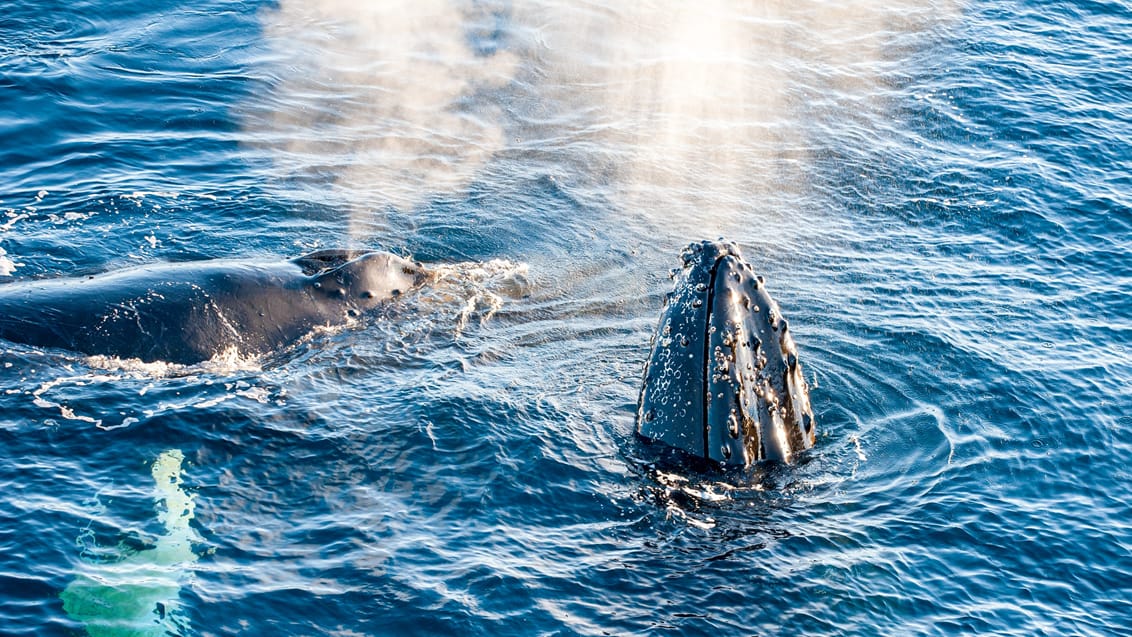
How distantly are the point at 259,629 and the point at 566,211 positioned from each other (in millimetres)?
11873

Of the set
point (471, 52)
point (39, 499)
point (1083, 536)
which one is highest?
point (471, 52)

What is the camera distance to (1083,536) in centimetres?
1316

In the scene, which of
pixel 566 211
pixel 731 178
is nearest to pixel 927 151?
pixel 731 178

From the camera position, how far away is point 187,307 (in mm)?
14430

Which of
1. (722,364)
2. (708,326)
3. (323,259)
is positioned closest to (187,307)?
(323,259)

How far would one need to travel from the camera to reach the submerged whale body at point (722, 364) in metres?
11.9

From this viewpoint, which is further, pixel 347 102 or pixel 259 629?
pixel 347 102

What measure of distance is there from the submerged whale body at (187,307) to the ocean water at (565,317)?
34cm

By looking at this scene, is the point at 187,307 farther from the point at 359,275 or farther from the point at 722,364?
the point at 722,364

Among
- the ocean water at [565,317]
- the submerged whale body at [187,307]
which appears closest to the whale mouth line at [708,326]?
the ocean water at [565,317]

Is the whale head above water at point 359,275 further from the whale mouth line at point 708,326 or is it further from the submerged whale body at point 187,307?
the whale mouth line at point 708,326

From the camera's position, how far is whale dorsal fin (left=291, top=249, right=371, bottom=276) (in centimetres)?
1606

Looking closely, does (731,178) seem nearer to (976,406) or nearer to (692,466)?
(976,406)

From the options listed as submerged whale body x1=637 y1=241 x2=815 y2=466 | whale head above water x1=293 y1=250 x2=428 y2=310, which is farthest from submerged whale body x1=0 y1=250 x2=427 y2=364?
submerged whale body x1=637 y1=241 x2=815 y2=466
